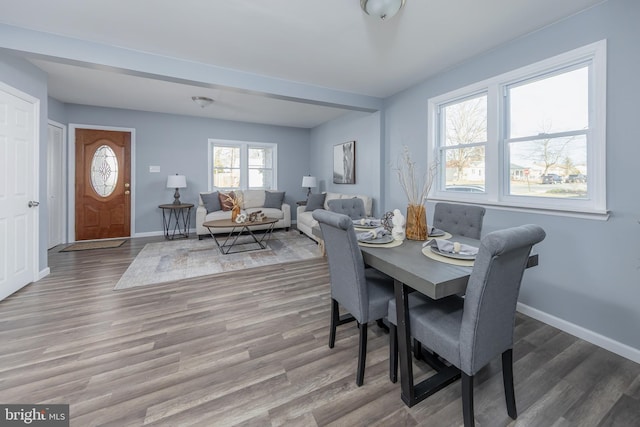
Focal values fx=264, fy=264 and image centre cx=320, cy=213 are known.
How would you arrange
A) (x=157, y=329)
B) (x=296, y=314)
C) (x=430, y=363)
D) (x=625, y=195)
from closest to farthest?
(x=430, y=363), (x=625, y=195), (x=157, y=329), (x=296, y=314)

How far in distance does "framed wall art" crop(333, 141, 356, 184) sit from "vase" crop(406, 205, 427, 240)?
128 inches

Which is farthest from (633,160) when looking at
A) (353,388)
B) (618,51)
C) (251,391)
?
(251,391)

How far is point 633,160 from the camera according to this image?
71.2 inches

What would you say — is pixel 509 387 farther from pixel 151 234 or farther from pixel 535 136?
pixel 151 234

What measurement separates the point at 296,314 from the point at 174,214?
14.9 feet

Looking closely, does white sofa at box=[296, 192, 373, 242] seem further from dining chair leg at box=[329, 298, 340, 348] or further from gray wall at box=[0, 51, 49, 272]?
gray wall at box=[0, 51, 49, 272]

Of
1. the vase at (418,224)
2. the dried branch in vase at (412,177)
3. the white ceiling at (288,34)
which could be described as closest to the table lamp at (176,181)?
the white ceiling at (288,34)

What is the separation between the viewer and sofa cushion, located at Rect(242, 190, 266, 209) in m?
6.04

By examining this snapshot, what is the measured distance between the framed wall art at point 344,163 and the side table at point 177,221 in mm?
3153

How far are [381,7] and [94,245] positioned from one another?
5.64 metres

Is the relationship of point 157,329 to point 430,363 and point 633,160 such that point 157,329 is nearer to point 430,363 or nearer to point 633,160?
point 430,363

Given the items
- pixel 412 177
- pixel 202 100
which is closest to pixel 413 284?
pixel 412 177

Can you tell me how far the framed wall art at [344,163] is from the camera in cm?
515

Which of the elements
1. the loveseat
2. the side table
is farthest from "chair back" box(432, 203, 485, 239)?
the side table
